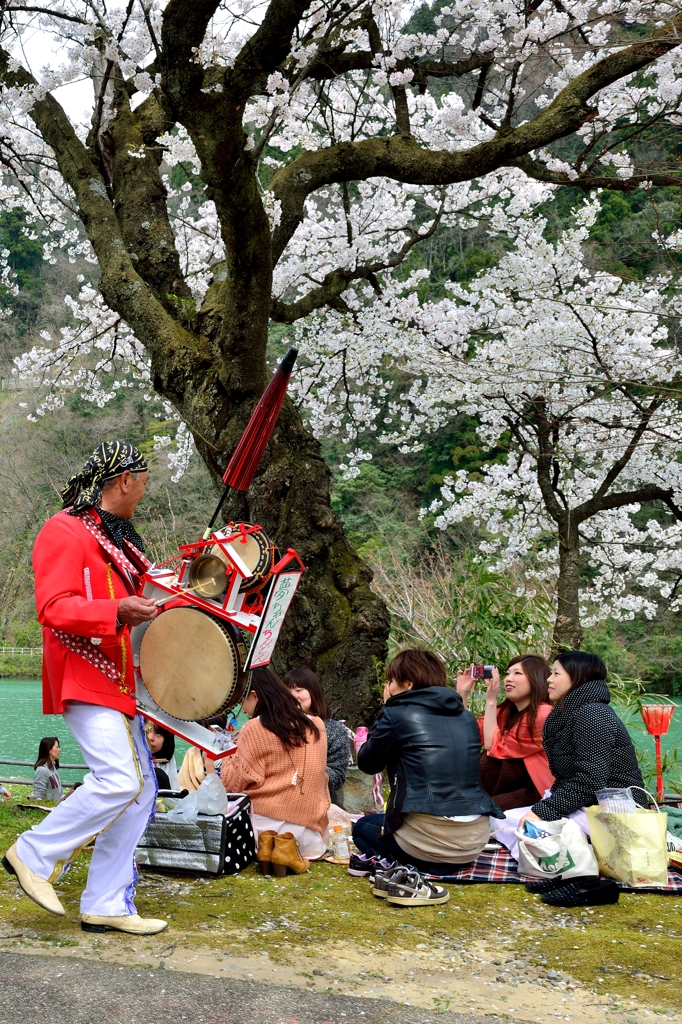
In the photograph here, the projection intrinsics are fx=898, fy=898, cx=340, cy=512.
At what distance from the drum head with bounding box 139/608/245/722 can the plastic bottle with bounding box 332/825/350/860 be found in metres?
1.50

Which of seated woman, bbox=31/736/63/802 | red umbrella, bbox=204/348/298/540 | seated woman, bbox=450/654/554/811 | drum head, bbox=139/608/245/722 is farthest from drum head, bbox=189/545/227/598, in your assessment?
seated woman, bbox=31/736/63/802

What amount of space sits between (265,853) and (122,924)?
3.41 ft

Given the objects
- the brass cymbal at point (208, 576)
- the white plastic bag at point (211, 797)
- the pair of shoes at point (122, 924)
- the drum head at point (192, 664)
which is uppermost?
the brass cymbal at point (208, 576)

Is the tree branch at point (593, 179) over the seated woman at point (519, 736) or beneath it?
over

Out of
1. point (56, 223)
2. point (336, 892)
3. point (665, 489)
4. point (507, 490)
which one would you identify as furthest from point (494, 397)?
point (336, 892)

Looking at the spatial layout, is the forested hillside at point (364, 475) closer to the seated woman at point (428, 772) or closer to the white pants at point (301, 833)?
the white pants at point (301, 833)

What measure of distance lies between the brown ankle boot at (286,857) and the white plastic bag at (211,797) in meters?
A: 0.34

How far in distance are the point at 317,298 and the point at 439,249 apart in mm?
21965

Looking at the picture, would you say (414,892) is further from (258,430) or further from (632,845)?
(258,430)

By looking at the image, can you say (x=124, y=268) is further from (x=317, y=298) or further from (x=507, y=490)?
(x=507, y=490)

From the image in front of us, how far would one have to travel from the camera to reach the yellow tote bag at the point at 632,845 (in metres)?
3.75

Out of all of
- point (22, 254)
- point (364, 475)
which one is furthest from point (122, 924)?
point (22, 254)

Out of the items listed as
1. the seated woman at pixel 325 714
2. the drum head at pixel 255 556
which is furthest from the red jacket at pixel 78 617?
the seated woman at pixel 325 714

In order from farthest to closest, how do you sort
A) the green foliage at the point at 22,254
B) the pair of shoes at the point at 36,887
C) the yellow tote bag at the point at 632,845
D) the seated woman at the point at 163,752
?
→ the green foliage at the point at 22,254 < the seated woman at the point at 163,752 < the yellow tote bag at the point at 632,845 < the pair of shoes at the point at 36,887
